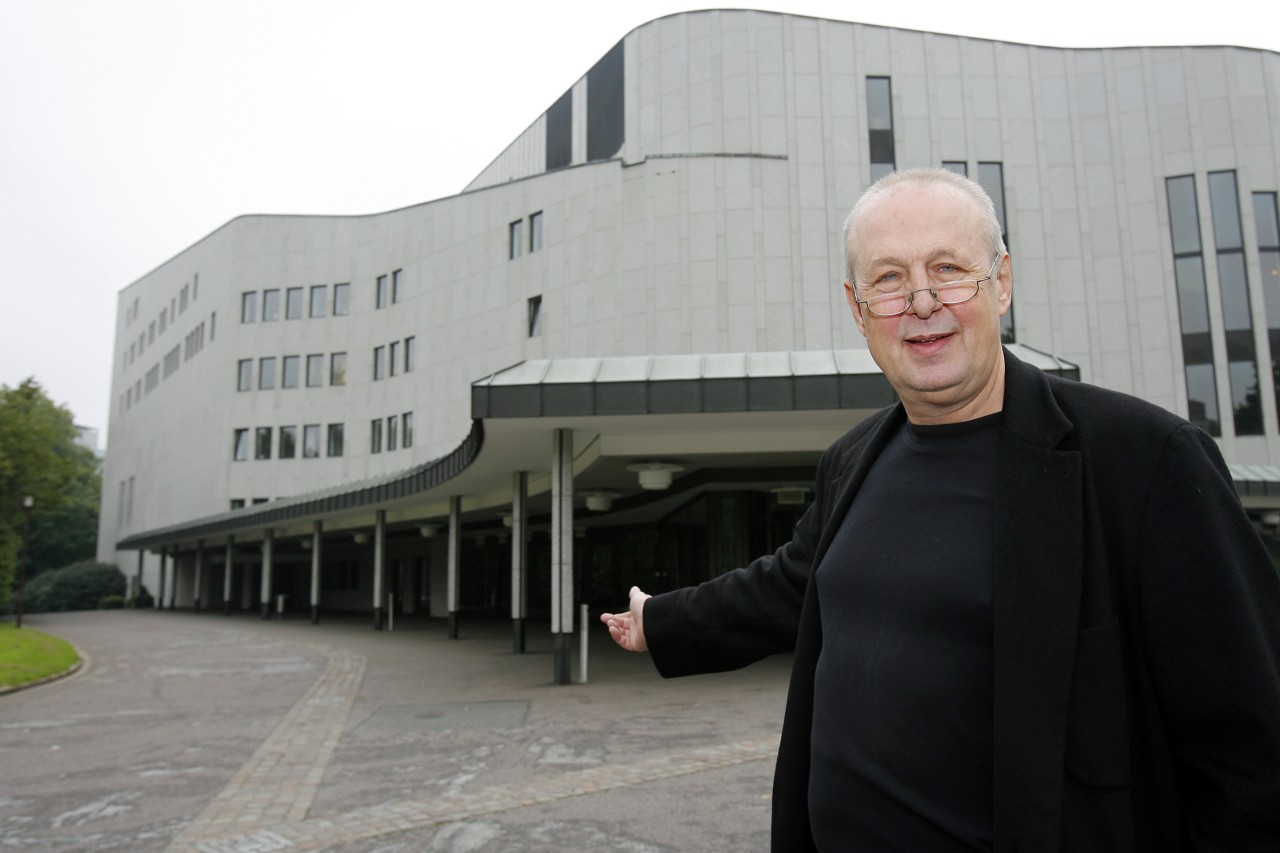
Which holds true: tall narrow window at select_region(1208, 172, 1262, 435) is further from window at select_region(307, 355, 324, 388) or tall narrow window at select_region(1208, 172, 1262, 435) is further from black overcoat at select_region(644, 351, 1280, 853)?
window at select_region(307, 355, 324, 388)

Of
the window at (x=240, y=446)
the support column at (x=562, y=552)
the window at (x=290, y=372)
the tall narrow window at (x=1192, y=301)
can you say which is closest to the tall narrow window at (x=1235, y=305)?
the tall narrow window at (x=1192, y=301)

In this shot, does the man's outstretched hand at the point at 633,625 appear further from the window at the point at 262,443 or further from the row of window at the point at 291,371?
the window at the point at 262,443

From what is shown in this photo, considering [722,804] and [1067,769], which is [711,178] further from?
[1067,769]

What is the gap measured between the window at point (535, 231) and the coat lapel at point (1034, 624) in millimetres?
30967

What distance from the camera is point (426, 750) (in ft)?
28.9

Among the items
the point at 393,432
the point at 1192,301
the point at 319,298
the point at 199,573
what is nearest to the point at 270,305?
the point at 319,298

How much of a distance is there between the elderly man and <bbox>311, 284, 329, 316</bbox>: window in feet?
147

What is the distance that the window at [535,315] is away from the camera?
31609 mm

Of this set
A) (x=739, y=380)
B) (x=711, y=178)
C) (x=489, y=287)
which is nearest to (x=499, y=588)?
(x=489, y=287)

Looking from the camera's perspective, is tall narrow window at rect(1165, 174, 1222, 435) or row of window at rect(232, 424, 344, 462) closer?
tall narrow window at rect(1165, 174, 1222, 435)

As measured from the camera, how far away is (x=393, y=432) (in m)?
40.6

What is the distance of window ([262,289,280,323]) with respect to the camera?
4512 cm

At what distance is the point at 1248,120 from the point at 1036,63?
6.57 metres

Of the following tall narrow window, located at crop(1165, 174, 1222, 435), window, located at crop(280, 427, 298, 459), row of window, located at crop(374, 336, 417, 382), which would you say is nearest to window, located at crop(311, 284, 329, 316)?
row of window, located at crop(374, 336, 417, 382)
